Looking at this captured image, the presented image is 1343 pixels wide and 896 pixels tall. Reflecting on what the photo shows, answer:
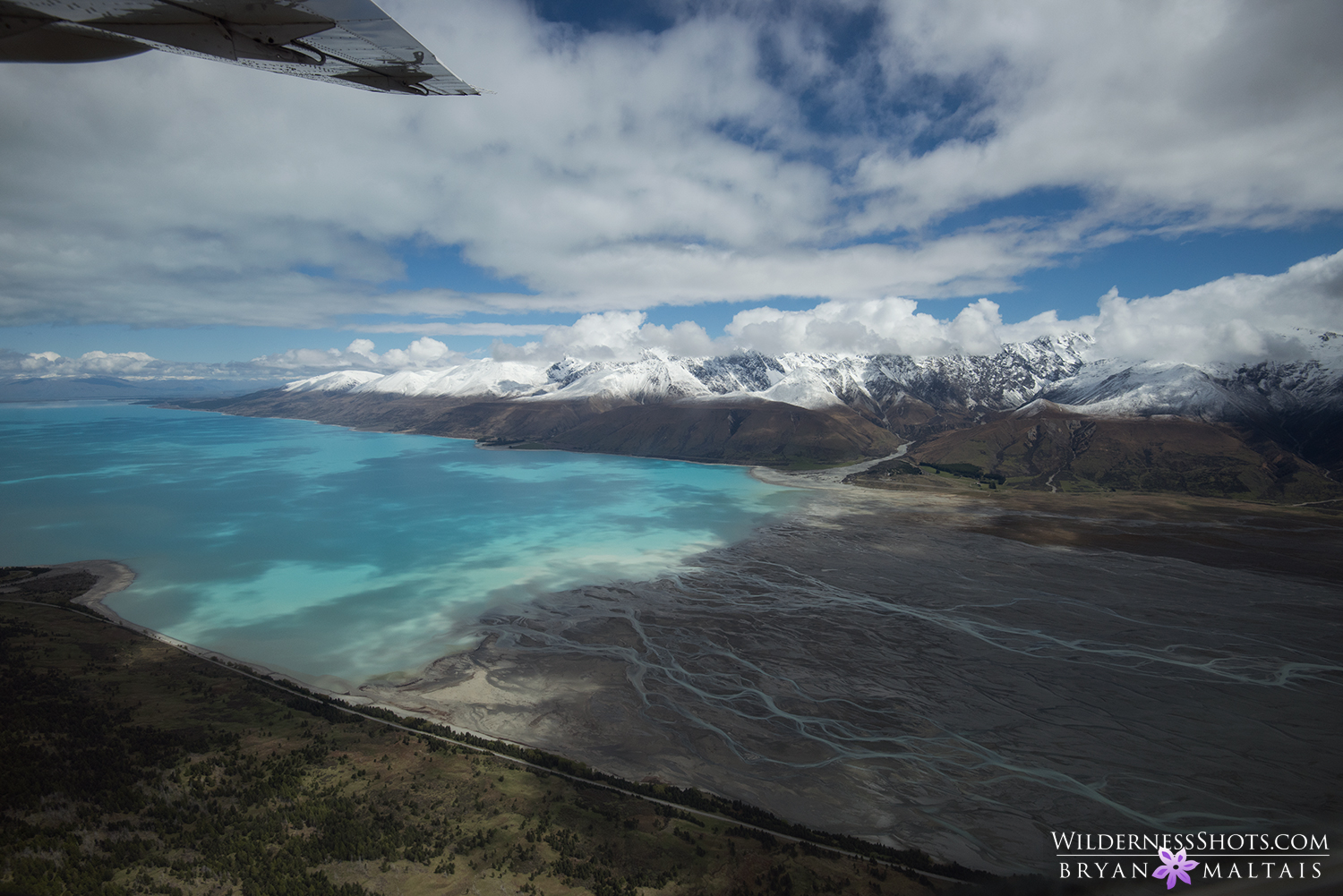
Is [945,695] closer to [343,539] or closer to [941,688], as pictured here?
[941,688]

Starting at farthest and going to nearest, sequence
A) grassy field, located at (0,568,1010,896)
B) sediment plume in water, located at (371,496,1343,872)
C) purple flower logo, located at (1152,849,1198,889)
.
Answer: sediment plume in water, located at (371,496,1343,872) → grassy field, located at (0,568,1010,896) → purple flower logo, located at (1152,849,1198,889)

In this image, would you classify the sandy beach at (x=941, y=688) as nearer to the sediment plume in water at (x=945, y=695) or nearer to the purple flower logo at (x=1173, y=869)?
the sediment plume in water at (x=945, y=695)

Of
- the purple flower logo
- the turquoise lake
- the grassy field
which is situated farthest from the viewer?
the turquoise lake

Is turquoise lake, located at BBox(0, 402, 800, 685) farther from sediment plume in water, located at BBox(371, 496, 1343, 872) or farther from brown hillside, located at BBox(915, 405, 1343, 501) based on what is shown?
brown hillside, located at BBox(915, 405, 1343, 501)

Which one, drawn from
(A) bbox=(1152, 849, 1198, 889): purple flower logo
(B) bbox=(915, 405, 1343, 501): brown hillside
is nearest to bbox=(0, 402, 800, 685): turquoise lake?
(A) bbox=(1152, 849, 1198, 889): purple flower logo

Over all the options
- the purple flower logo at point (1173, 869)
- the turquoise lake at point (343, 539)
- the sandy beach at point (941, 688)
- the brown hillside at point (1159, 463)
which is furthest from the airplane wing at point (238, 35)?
the brown hillside at point (1159, 463)
